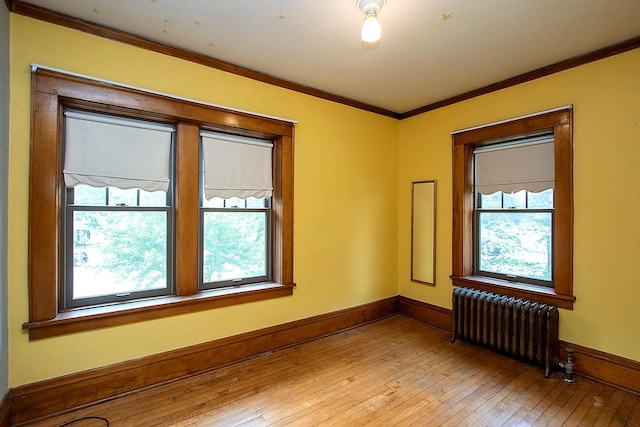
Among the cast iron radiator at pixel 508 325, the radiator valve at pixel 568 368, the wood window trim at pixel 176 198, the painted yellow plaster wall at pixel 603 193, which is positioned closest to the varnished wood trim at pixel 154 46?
the wood window trim at pixel 176 198

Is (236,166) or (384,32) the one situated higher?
(384,32)

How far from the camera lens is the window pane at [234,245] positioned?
3.08 metres

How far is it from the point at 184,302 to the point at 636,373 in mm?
3851

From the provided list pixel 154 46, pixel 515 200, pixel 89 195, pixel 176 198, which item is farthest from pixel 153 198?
pixel 515 200

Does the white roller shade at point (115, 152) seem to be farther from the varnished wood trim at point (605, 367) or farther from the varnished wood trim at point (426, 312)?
the varnished wood trim at point (605, 367)

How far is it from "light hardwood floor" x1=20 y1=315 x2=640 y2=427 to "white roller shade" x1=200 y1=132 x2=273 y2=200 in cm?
171

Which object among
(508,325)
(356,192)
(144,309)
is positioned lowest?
(508,325)

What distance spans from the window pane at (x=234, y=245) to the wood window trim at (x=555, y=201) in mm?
2372

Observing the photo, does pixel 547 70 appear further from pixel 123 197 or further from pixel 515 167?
pixel 123 197

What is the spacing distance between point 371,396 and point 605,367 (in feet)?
6.83

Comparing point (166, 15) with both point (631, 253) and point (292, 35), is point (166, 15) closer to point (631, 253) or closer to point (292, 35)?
point (292, 35)

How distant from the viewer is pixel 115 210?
2.59m

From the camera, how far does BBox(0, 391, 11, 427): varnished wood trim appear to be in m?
1.98

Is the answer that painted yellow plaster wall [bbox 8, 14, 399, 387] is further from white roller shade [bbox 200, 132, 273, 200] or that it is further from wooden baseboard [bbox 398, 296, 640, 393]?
wooden baseboard [bbox 398, 296, 640, 393]
